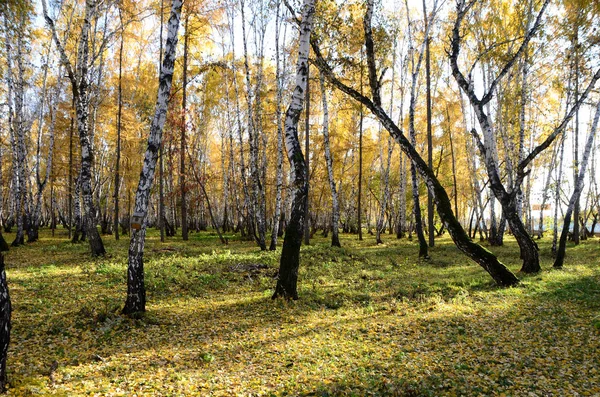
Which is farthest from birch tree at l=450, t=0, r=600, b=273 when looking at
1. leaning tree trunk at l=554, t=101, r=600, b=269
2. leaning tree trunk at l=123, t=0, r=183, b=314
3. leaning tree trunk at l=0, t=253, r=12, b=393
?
leaning tree trunk at l=0, t=253, r=12, b=393

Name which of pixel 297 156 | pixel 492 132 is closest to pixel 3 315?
pixel 297 156

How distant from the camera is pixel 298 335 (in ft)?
21.1

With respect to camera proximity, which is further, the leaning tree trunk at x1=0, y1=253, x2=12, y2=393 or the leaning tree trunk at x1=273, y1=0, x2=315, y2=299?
the leaning tree trunk at x1=273, y1=0, x2=315, y2=299

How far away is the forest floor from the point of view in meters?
4.48

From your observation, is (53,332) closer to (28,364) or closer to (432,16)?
(28,364)

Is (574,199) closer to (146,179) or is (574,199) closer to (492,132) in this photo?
(492,132)

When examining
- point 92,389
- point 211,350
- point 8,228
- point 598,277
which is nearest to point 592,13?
point 598,277

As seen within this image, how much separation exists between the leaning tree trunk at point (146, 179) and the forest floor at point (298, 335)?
545 millimetres

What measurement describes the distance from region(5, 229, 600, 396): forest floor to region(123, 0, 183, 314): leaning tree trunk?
545 mm

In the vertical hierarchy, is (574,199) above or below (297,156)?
below

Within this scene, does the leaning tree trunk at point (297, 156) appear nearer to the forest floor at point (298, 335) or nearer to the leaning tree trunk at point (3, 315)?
the forest floor at point (298, 335)

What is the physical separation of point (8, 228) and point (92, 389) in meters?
34.9

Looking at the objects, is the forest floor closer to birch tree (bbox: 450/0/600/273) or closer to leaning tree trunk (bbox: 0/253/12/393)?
leaning tree trunk (bbox: 0/253/12/393)

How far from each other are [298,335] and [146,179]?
13.7 feet
